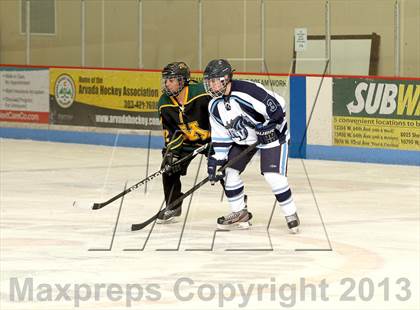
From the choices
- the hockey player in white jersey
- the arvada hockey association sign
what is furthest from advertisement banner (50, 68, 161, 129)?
the hockey player in white jersey

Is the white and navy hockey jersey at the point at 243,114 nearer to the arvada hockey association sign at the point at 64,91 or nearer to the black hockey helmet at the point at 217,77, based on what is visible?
the black hockey helmet at the point at 217,77

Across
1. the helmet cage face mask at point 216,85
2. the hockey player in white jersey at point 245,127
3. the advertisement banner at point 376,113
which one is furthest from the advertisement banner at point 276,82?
the helmet cage face mask at point 216,85

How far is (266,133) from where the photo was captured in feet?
27.2

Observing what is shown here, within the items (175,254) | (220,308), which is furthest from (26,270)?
(220,308)

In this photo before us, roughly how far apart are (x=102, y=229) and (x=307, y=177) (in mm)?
3663

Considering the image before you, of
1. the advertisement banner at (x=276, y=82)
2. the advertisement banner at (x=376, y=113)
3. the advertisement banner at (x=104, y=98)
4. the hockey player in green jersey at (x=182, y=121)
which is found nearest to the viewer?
the hockey player in green jersey at (x=182, y=121)

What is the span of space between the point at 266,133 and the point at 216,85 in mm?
466

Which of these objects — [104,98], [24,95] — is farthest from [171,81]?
[24,95]

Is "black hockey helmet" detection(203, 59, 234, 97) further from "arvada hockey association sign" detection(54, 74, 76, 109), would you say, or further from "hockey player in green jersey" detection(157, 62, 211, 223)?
"arvada hockey association sign" detection(54, 74, 76, 109)

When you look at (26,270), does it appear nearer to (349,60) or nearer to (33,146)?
(33,146)

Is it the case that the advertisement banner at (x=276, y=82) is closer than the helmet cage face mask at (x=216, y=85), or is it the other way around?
the helmet cage face mask at (x=216, y=85)

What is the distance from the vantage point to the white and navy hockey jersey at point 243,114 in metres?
8.21

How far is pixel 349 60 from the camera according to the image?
15.8m

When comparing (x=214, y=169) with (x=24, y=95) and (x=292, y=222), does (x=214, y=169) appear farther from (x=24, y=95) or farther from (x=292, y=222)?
(x=24, y=95)
